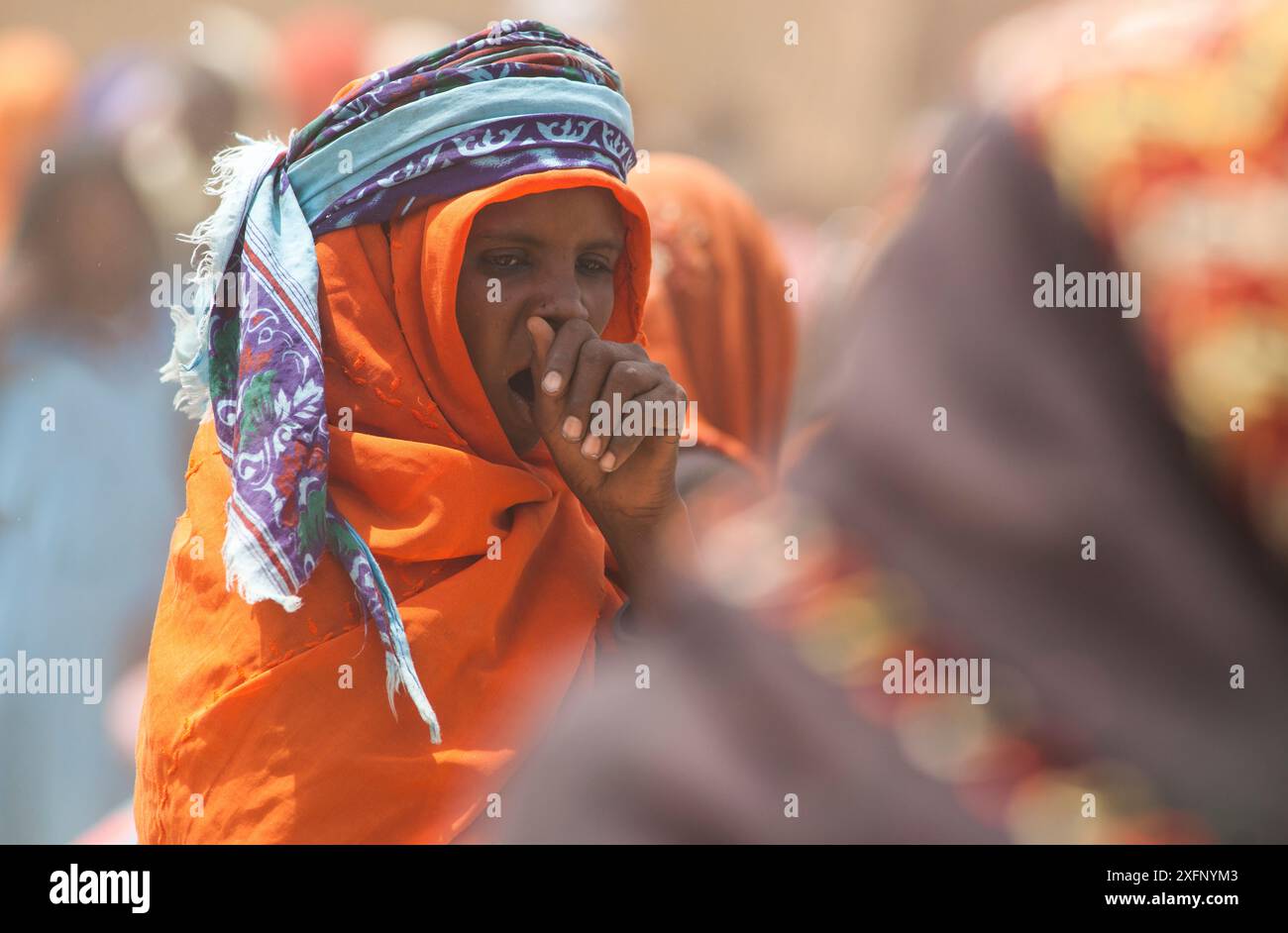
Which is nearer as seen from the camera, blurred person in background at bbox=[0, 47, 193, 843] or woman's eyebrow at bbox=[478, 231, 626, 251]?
woman's eyebrow at bbox=[478, 231, 626, 251]

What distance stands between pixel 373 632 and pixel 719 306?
119 cm

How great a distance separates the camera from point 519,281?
6.38 feet

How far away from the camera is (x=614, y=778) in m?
0.64

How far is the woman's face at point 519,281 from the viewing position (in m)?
1.93

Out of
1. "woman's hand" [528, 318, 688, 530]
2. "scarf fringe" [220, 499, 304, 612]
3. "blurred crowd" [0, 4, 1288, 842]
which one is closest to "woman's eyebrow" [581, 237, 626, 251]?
"woman's hand" [528, 318, 688, 530]

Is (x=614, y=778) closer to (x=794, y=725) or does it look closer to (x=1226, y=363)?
(x=794, y=725)

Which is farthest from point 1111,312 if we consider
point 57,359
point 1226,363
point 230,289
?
point 57,359

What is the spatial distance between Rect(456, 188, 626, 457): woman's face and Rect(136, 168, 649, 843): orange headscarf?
38mm

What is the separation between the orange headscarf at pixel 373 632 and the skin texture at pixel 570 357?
44 mm

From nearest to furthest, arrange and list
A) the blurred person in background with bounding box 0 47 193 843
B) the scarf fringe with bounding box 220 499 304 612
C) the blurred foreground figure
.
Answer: the blurred foreground figure, the scarf fringe with bounding box 220 499 304 612, the blurred person in background with bounding box 0 47 193 843

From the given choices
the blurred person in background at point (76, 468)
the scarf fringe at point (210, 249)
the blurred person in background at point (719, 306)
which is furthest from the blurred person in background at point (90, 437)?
the scarf fringe at point (210, 249)

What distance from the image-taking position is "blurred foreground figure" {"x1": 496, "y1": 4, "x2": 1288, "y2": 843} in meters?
0.58

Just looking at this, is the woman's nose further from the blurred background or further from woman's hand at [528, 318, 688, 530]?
the blurred background

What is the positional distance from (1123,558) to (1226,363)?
0.09 metres
